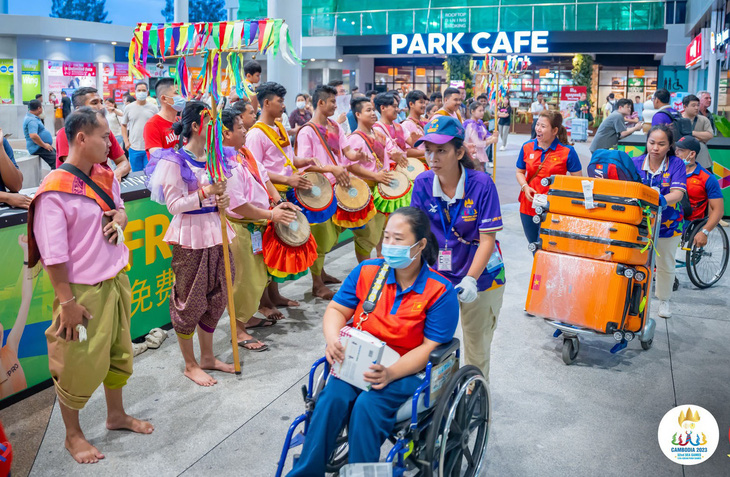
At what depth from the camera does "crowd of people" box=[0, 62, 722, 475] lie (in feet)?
9.60

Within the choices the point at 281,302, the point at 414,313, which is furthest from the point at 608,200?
the point at 281,302

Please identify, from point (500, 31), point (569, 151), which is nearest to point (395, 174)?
point (569, 151)

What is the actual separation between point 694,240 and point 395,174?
2646 millimetres

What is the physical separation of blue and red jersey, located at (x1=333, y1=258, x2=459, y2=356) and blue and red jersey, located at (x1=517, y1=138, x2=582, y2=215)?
2.80 meters

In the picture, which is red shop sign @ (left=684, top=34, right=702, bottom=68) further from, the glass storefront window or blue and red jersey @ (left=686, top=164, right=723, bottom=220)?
the glass storefront window

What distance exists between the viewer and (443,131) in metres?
3.31

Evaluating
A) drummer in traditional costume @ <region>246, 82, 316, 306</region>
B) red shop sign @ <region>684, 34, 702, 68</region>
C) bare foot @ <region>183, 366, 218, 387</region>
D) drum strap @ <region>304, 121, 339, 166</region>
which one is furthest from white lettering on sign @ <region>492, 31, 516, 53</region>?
bare foot @ <region>183, 366, 218, 387</region>

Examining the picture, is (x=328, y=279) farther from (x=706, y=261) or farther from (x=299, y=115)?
(x=299, y=115)

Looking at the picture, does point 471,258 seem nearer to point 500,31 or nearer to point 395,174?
point 395,174

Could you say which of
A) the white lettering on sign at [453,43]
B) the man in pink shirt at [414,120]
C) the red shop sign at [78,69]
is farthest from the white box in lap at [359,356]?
the red shop sign at [78,69]

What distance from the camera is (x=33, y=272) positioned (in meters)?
4.05

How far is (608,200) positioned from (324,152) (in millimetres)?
2429

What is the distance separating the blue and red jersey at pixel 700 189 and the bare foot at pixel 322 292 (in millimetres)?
3023

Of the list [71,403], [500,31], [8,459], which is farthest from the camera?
[500,31]
